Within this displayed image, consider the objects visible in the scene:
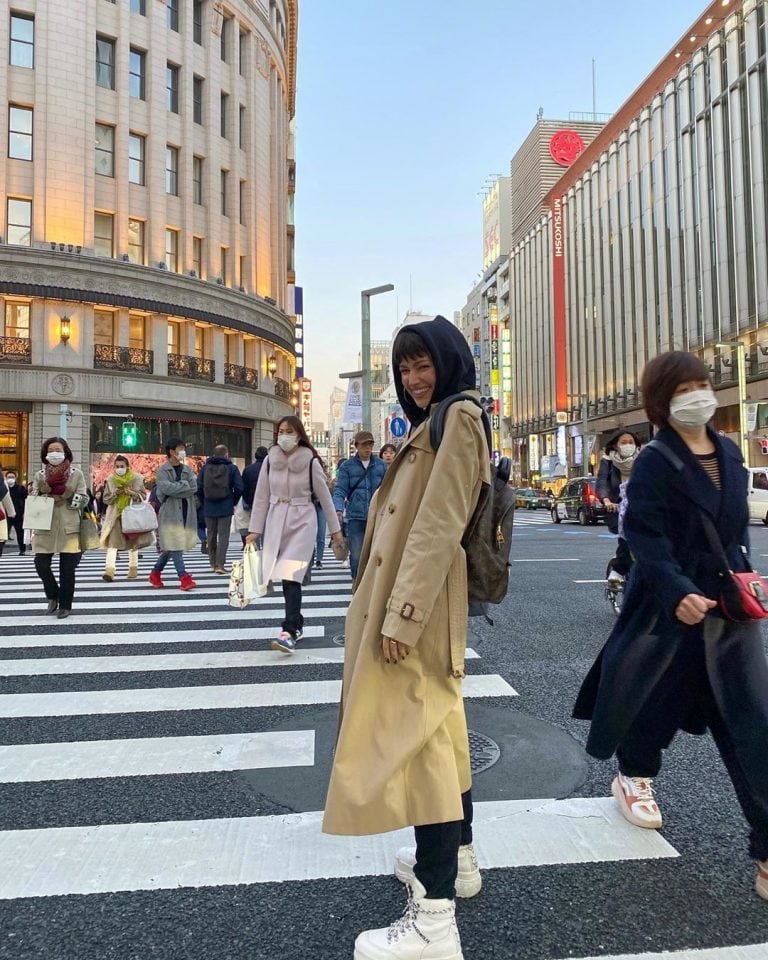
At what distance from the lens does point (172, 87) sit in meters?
30.3

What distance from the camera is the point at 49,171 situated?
2609 centimetres

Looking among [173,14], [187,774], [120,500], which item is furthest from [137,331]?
[187,774]

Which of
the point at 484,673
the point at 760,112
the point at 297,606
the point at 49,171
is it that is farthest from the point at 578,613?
the point at 760,112

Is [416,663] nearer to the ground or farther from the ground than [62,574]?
farther from the ground

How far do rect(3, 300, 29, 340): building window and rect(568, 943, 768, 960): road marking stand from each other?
2828 cm

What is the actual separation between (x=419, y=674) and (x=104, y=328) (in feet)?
93.5

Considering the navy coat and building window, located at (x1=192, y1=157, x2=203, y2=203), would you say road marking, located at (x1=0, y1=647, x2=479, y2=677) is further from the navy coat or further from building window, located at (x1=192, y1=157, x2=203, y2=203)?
building window, located at (x1=192, y1=157, x2=203, y2=203)

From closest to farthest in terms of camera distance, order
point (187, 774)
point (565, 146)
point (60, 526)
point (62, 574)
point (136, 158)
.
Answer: point (187, 774)
point (60, 526)
point (62, 574)
point (136, 158)
point (565, 146)

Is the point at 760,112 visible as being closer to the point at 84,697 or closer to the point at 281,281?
the point at 281,281

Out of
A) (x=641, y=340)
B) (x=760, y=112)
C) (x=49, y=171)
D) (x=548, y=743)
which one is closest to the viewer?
(x=548, y=743)

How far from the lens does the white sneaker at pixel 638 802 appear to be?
2709 mm

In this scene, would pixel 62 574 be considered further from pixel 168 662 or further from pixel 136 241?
pixel 136 241

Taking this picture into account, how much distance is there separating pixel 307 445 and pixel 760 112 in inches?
1575

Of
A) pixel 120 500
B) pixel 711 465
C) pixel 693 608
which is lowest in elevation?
pixel 693 608
